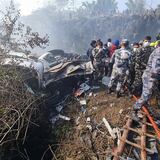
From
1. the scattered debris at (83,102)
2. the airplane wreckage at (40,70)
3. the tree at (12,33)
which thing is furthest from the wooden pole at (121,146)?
the tree at (12,33)

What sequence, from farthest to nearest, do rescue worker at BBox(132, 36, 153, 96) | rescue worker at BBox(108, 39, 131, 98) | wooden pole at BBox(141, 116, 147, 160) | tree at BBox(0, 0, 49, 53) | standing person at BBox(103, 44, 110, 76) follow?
standing person at BBox(103, 44, 110, 76)
tree at BBox(0, 0, 49, 53)
rescue worker at BBox(132, 36, 153, 96)
rescue worker at BBox(108, 39, 131, 98)
wooden pole at BBox(141, 116, 147, 160)

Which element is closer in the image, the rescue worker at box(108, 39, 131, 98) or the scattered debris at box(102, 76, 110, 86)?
the rescue worker at box(108, 39, 131, 98)

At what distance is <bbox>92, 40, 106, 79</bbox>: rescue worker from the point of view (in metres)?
10.2

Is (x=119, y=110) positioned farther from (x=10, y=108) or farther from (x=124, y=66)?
(x=10, y=108)

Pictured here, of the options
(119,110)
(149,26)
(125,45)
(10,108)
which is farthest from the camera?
(149,26)

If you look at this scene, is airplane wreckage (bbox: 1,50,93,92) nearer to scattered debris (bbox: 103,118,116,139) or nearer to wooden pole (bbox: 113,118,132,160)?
scattered debris (bbox: 103,118,116,139)

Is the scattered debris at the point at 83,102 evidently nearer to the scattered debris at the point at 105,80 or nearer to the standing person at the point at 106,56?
the scattered debris at the point at 105,80

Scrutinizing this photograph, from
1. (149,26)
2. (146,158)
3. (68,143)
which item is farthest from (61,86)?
(149,26)

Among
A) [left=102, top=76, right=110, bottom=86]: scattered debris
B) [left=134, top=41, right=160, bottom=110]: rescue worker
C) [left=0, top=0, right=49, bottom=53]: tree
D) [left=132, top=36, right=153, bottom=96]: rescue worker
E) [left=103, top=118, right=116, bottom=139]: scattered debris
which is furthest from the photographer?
[left=102, top=76, right=110, bottom=86]: scattered debris

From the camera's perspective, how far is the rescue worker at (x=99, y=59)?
10.2m

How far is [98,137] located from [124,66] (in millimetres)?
2692

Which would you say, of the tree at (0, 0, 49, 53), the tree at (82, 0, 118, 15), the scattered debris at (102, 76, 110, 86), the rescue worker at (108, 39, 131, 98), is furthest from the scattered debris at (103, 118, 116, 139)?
the tree at (82, 0, 118, 15)

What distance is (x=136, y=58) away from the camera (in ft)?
28.6

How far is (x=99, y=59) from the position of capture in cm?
1038
